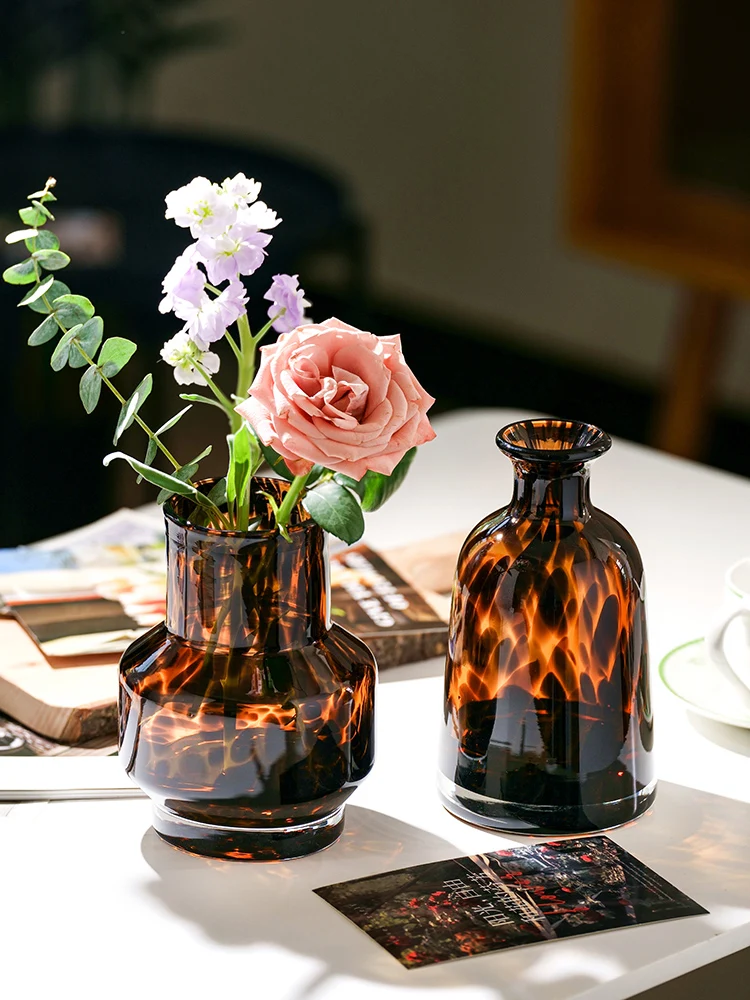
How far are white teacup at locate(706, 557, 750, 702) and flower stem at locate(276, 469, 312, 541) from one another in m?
0.29

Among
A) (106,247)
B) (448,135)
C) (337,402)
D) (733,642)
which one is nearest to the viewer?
(337,402)

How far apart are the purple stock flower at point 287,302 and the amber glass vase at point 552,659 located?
0.41 ft

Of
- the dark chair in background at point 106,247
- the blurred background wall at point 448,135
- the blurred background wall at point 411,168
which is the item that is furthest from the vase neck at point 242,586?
the blurred background wall at point 448,135

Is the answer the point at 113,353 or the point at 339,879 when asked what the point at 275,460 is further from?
the point at 339,879

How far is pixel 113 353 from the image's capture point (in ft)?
2.24

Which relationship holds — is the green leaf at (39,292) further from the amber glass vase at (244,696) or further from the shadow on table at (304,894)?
the shadow on table at (304,894)

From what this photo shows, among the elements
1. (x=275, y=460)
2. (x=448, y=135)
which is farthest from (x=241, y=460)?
(x=448, y=135)

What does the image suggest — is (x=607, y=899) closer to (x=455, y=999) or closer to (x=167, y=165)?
(x=455, y=999)

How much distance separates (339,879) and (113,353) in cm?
28

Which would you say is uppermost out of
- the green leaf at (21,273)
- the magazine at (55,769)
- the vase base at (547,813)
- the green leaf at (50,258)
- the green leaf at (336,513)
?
the green leaf at (50,258)

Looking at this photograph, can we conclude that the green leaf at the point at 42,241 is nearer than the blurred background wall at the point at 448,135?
Yes

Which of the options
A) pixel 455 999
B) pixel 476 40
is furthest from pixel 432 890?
pixel 476 40

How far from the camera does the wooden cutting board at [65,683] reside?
830mm

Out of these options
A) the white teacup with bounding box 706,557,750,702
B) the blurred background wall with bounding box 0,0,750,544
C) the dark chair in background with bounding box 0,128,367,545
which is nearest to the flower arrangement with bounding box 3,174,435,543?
the white teacup with bounding box 706,557,750,702
